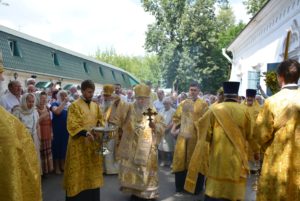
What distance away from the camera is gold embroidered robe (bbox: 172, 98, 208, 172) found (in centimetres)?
664

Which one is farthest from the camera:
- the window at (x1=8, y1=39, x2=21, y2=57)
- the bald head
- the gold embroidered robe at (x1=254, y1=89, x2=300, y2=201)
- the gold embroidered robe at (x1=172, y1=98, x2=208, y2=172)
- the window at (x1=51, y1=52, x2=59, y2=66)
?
the window at (x1=51, y1=52, x2=59, y2=66)

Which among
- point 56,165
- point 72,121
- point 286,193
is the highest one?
point 72,121

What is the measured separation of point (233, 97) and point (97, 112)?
1949 mm

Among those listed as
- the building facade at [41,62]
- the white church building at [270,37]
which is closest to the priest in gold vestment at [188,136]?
the white church building at [270,37]

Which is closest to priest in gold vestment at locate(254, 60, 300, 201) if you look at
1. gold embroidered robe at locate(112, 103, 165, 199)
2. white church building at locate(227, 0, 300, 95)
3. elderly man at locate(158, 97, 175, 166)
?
gold embroidered robe at locate(112, 103, 165, 199)

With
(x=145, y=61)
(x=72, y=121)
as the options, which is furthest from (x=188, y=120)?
(x=145, y=61)

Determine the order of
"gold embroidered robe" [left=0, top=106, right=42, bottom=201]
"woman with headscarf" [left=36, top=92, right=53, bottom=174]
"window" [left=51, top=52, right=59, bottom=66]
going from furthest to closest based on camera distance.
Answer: "window" [left=51, top=52, right=59, bottom=66] → "woman with headscarf" [left=36, top=92, right=53, bottom=174] → "gold embroidered robe" [left=0, top=106, right=42, bottom=201]

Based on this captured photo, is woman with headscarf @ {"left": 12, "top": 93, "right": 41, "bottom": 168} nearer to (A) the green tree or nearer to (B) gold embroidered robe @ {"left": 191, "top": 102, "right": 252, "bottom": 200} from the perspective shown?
(B) gold embroidered robe @ {"left": 191, "top": 102, "right": 252, "bottom": 200}

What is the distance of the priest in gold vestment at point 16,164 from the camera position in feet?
7.06

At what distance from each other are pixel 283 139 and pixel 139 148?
9.69 ft

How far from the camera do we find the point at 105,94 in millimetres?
7508

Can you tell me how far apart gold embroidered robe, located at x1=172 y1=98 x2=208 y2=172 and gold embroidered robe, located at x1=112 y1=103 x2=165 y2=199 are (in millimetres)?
595

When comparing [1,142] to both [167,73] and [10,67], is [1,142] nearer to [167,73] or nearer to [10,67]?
[10,67]

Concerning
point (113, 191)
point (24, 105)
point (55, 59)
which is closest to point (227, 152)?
point (113, 191)
